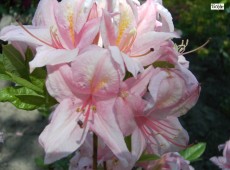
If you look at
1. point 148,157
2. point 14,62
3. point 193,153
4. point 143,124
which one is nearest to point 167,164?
point 148,157

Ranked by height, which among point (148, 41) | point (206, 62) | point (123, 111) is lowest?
point (206, 62)

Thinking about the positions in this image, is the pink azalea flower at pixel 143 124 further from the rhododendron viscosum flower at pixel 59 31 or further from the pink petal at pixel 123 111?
the rhododendron viscosum flower at pixel 59 31

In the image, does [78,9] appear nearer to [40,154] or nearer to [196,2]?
[40,154]

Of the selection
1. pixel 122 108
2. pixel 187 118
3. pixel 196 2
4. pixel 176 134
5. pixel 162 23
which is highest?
pixel 162 23

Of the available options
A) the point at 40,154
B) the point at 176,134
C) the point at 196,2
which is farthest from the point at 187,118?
the point at 176,134

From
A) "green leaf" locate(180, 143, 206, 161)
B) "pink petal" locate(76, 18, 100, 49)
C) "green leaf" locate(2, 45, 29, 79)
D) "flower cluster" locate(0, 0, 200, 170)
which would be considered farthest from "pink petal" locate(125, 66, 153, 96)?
A: "green leaf" locate(180, 143, 206, 161)

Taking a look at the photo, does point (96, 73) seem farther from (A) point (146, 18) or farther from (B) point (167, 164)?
(B) point (167, 164)
